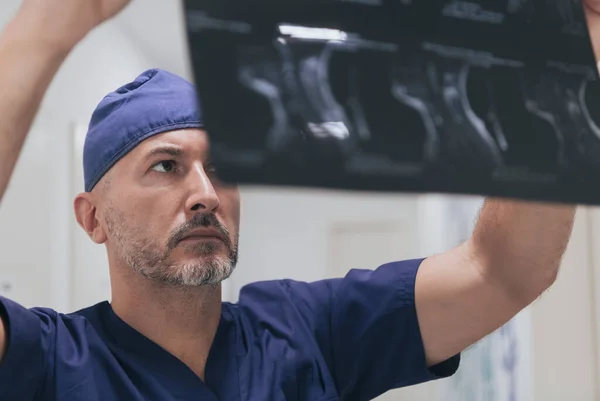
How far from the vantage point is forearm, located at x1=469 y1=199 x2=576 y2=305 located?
825mm

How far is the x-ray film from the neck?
58 cm

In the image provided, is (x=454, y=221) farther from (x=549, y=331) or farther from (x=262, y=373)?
(x=262, y=373)

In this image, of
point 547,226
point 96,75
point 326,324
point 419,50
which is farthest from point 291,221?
point 419,50

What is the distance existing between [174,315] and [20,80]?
0.52 m

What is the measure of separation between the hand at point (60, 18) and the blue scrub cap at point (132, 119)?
39cm

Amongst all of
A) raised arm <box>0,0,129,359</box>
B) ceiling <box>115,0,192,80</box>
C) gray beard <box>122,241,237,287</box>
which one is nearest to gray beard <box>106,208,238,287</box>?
gray beard <box>122,241,237,287</box>

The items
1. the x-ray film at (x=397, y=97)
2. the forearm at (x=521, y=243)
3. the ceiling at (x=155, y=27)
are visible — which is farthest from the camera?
the ceiling at (x=155, y=27)

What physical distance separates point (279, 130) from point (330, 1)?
13 centimetres

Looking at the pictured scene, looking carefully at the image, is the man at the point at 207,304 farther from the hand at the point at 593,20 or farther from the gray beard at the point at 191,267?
the hand at the point at 593,20

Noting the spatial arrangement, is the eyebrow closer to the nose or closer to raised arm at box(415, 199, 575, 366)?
the nose

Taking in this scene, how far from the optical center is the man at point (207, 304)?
0.88m

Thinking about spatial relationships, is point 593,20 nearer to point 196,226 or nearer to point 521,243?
point 521,243

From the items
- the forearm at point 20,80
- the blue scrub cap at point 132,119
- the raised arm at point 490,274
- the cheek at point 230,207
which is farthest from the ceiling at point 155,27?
the forearm at point 20,80

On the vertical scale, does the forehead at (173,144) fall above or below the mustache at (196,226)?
above
